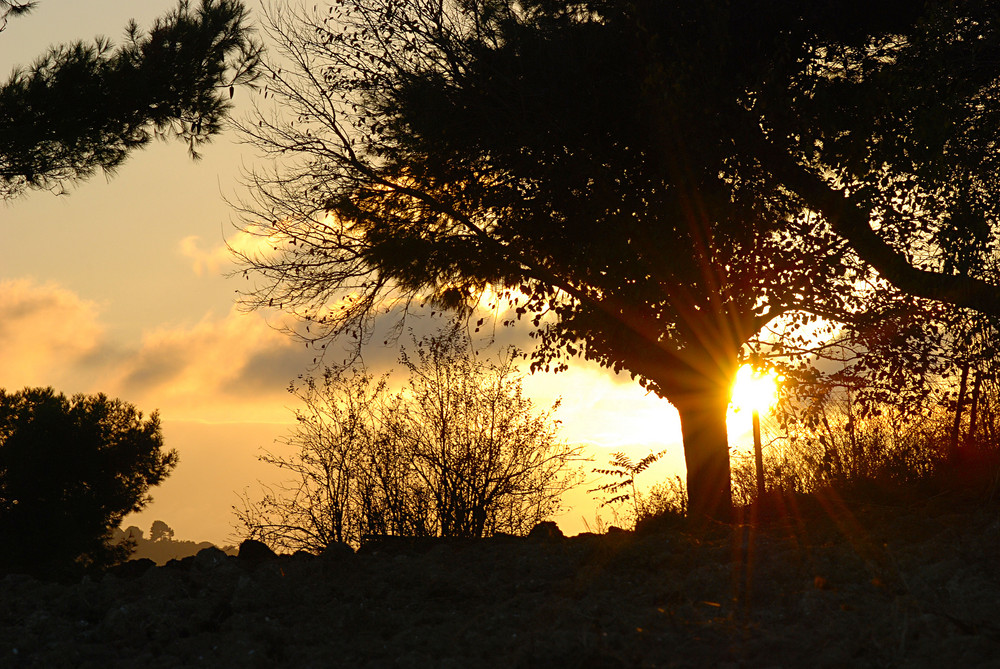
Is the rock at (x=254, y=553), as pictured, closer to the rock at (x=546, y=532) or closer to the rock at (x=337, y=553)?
the rock at (x=337, y=553)

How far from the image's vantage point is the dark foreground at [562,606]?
4.70 metres

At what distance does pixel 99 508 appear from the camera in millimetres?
18859

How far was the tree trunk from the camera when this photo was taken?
11750 millimetres

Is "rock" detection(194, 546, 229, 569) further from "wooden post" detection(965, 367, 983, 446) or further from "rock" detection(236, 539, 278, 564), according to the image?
"wooden post" detection(965, 367, 983, 446)

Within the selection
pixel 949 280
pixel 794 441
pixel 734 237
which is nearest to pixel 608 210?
pixel 734 237

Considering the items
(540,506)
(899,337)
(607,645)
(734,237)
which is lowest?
(607,645)

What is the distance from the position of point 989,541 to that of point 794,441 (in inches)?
219

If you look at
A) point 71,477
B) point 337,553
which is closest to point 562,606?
point 337,553

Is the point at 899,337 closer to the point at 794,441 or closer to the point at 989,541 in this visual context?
the point at 794,441

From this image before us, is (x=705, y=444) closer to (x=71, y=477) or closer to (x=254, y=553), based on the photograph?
(x=254, y=553)

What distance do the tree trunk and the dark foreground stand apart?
13.3 feet

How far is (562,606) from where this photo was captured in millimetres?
5664

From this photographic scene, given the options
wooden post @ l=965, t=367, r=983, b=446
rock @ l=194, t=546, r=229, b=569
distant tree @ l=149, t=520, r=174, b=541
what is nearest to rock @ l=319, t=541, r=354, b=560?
rock @ l=194, t=546, r=229, b=569

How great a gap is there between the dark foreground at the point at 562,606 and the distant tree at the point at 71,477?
1290cm
